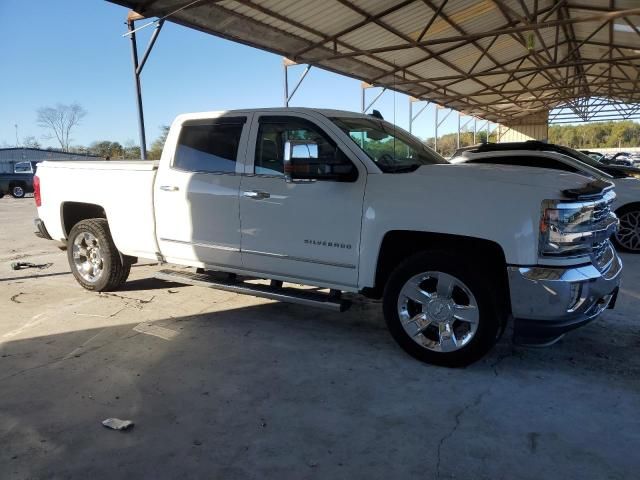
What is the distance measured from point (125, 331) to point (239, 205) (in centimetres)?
159

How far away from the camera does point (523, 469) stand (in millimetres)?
2543

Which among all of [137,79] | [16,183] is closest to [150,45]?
[137,79]

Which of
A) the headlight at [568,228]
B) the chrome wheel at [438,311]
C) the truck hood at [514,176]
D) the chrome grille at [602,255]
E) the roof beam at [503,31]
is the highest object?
the roof beam at [503,31]

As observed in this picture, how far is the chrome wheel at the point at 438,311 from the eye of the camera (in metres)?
3.62

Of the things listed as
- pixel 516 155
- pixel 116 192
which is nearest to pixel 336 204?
pixel 116 192

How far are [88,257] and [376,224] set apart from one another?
3839 millimetres

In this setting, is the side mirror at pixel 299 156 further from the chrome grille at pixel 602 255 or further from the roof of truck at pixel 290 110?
the chrome grille at pixel 602 255

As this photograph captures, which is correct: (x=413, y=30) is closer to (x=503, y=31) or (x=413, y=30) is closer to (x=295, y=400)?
(x=503, y=31)

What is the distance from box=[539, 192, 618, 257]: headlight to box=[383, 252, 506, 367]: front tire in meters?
0.50

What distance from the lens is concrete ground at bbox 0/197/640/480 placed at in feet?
8.59

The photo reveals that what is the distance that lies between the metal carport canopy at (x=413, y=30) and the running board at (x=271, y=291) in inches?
132

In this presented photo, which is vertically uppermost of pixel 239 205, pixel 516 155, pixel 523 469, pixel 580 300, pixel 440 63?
pixel 440 63

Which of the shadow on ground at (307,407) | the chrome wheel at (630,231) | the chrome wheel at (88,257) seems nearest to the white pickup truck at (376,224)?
the shadow on ground at (307,407)

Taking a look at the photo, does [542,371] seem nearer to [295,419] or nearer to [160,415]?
[295,419]
